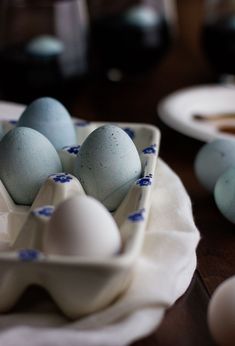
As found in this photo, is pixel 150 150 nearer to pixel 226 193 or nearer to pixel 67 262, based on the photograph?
pixel 226 193

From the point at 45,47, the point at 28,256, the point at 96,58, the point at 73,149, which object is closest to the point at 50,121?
the point at 73,149

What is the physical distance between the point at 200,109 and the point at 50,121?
19.2 inches

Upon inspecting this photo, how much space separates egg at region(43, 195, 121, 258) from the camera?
1.79 feet

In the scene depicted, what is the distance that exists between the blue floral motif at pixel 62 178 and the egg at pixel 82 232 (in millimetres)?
88

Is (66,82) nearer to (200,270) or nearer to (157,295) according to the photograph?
(200,270)

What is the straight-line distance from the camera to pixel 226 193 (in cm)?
76

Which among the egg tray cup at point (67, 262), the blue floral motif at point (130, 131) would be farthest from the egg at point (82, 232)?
the blue floral motif at point (130, 131)

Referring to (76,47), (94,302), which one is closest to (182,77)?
(76,47)

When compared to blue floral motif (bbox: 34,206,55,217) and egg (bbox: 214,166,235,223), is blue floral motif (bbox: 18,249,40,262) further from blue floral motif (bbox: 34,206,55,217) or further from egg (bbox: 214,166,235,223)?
egg (bbox: 214,166,235,223)

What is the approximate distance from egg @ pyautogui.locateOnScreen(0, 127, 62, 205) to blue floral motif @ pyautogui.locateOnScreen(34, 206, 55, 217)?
8cm

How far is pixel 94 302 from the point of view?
543 millimetres

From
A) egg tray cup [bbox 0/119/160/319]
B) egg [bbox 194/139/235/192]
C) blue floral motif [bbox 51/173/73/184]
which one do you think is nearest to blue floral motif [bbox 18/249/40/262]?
egg tray cup [bbox 0/119/160/319]

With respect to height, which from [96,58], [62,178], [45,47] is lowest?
[96,58]

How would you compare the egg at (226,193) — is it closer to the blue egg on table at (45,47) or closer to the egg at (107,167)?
the egg at (107,167)
